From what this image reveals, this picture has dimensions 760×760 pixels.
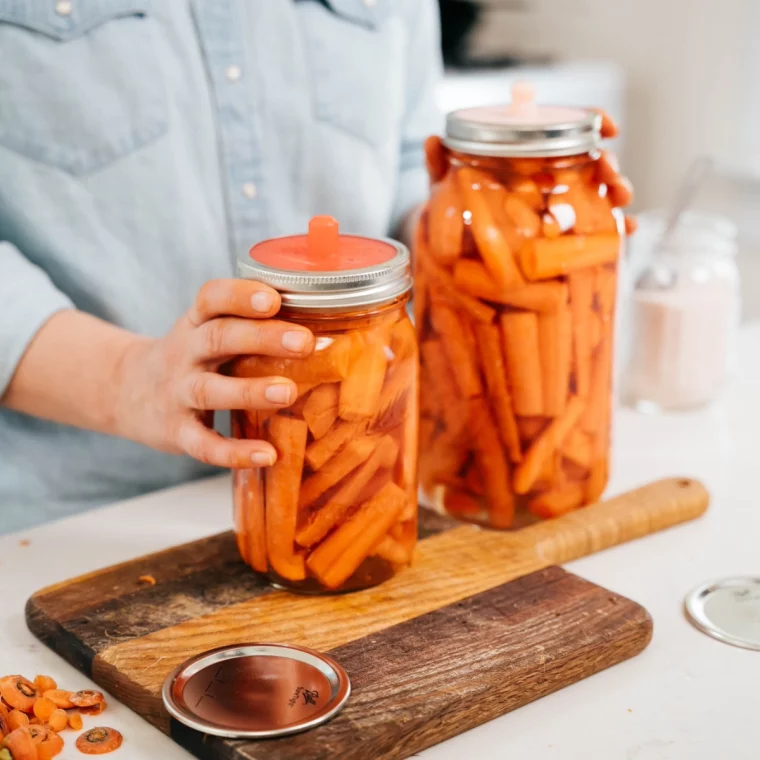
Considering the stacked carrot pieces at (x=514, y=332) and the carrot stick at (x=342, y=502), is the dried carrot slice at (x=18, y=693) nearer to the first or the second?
the carrot stick at (x=342, y=502)

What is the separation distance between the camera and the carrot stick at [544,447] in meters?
0.89

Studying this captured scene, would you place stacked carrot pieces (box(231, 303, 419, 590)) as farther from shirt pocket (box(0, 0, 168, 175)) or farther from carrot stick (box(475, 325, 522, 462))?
shirt pocket (box(0, 0, 168, 175))

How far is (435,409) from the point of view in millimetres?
920

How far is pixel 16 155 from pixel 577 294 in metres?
0.51

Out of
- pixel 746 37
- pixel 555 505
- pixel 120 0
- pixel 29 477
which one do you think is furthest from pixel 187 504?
pixel 746 37

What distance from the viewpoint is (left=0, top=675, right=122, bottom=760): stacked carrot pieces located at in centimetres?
62

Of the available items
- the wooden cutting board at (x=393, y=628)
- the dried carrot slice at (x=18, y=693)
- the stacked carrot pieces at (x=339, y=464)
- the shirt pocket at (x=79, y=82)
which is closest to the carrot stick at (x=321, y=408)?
the stacked carrot pieces at (x=339, y=464)

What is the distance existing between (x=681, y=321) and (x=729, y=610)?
0.46 metres

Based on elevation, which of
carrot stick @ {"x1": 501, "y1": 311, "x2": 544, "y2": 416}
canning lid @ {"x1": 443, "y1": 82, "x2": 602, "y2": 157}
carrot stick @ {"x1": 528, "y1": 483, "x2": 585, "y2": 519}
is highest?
canning lid @ {"x1": 443, "y1": 82, "x2": 602, "y2": 157}

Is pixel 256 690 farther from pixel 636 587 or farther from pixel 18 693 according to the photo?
pixel 636 587

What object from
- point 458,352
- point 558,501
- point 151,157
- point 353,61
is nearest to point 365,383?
point 458,352

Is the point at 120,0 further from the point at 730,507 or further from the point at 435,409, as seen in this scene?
the point at 730,507

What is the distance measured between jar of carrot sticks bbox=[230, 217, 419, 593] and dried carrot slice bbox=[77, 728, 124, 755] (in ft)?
0.58

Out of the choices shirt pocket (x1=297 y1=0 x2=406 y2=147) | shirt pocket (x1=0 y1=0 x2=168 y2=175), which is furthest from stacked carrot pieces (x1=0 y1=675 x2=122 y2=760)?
shirt pocket (x1=297 y1=0 x2=406 y2=147)
